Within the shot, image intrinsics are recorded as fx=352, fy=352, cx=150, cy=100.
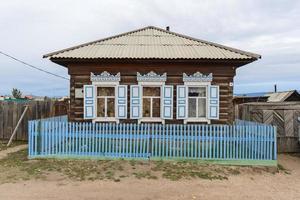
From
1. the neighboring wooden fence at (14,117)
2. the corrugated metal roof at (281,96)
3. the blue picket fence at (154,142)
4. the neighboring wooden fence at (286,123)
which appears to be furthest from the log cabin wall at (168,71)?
the corrugated metal roof at (281,96)

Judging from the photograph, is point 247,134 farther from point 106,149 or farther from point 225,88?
point 106,149

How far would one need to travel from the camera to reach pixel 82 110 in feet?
44.2

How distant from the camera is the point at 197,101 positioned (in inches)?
527

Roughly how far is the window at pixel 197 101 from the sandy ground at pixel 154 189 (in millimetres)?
4190

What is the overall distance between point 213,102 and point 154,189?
5726 millimetres

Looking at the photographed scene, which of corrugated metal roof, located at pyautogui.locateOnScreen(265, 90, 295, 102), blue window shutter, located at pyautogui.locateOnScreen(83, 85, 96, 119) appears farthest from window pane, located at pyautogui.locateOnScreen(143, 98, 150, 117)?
corrugated metal roof, located at pyautogui.locateOnScreen(265, 90, 295, 102)

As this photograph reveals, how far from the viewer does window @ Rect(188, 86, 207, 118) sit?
1340 cm

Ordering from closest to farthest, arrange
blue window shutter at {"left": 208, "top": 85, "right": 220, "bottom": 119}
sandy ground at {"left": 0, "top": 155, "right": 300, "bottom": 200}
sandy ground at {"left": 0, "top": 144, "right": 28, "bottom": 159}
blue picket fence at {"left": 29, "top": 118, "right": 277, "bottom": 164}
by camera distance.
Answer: sandy ground at {"left": 0, "top": 155, "right": 300, "bottom": 200}
blue picket fence at {"left": 29, "top": 118, "right": 277, "bottom": 164}
sandy ground at {"left": 0, "top": 144, "right": 28, "bottom": 159}
blue window shutter at {"left": 208, "top": 85, "right": 220, "bottom": 119}

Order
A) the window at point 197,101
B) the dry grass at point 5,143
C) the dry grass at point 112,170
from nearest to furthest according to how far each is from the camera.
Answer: the dry grass at point 112,170, the window at point 197,101, the dry grass at point 5,143

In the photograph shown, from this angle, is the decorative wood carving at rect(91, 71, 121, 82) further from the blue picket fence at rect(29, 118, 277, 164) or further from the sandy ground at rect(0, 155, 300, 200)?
the sandy ground at rect(0, 155, 300, 200)

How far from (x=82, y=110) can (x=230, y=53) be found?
6.05 metres

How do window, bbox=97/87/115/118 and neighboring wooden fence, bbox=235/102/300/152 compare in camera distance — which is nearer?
window, bbox=97/87/115/118

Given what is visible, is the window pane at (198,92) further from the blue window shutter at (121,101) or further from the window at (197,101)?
the blue window shutter at (121,101)

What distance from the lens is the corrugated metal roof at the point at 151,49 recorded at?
12930 millimetres
